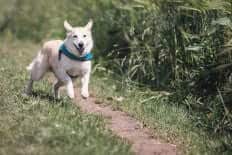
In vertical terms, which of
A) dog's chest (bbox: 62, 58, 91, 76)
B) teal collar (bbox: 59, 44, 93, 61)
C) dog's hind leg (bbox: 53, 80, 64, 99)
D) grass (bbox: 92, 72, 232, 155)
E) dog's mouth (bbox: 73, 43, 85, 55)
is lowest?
grass (bbox: 92, 72, 232, 155)

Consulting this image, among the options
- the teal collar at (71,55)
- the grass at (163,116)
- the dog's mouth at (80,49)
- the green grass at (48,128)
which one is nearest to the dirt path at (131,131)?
the grass at (163,116)

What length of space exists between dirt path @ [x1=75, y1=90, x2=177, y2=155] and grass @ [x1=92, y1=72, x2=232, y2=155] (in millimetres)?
122

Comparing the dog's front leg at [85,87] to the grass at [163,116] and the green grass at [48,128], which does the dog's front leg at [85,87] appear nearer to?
the green grass at [48,128]

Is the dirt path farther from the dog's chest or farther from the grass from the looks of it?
the dog's chest

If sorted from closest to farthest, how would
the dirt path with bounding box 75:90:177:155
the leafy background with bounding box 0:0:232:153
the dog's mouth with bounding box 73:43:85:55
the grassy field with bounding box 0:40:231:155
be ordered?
the grassy field with bounding box 0:40:231:155
the dirt path with bounding box 75:90:177:155
the leafy background with bounding box 0:0:232:153
the dog's mouth with bounding box 73:43:85:55

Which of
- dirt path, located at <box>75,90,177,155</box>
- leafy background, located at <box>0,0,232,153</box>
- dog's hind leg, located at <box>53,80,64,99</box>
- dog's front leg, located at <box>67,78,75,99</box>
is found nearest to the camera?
dirt path, located at <box>75,90,177,155</box>

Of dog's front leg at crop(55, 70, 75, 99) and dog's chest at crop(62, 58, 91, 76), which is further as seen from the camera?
dog's chest at crop(62, 58, 91, 76)

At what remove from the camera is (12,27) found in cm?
1784

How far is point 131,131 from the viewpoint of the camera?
8.90m

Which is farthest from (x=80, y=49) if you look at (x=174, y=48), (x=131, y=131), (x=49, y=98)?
(x=174, y=48)

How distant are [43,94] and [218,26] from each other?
9.01 ft

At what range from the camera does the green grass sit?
7.05 meters

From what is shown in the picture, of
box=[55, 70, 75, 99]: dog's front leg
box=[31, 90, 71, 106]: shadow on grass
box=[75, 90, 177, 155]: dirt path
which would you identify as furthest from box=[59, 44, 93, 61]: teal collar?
box=[75, 90, 177, 155]: dirt path

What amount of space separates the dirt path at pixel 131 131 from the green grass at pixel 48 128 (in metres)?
0.29
